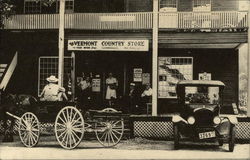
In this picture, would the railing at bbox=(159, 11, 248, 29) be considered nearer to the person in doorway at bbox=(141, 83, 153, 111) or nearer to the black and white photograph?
the black and white photograph

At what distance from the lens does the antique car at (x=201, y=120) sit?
1245 centimetres

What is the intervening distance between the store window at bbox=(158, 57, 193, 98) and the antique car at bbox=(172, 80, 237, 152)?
801 centimetres

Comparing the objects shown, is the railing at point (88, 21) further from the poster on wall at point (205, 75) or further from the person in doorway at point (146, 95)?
the poster on wall at point (205, 75)

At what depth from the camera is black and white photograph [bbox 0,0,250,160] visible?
12.6m

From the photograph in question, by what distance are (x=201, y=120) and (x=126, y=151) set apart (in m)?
2.28

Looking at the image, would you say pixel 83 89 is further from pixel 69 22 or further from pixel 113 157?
pixel 113 157

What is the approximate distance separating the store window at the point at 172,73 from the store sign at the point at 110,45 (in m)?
4.28

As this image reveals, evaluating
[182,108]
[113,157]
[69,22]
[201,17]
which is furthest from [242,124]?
[69,22]

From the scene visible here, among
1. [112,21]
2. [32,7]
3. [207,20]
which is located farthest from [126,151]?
[32,7]

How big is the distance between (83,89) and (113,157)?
408 inches

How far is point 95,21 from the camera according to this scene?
19.0m

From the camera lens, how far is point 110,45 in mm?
17859

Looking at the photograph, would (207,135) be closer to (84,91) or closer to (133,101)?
(133,101)

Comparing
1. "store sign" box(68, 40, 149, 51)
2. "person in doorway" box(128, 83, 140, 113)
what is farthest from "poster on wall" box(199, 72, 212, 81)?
"store sign" box(68, 40, 149, 51)
